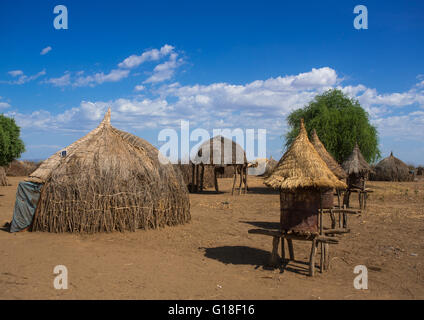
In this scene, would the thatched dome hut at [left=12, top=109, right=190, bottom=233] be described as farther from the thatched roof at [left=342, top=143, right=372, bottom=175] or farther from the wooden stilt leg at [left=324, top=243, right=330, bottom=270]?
the thatched roof at [left=342, top=143, right=372, bottom=175]

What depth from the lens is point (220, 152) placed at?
20.5 metres

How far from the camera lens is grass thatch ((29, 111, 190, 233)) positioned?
29.1 feet

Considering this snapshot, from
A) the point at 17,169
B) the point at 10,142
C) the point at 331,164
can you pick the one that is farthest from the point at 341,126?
the point at 17,169

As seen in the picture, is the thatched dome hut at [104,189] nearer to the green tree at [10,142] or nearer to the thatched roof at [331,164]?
the thatched roof at [331,164]

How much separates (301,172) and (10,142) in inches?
763

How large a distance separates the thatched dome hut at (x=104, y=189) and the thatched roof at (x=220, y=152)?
9.73 metres

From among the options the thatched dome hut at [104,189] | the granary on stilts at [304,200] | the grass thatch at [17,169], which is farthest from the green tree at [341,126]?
the grass thatch at [17,169]

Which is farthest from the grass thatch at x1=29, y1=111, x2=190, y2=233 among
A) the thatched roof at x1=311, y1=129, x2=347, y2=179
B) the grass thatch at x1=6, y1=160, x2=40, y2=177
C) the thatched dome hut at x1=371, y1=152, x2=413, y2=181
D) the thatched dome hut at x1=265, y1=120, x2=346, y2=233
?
the thatched dome hut at x1=371, y1=152, x2=413, y2=181

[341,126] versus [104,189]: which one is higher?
[341,126]

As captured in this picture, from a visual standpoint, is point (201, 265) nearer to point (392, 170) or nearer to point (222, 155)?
point (222, 155)

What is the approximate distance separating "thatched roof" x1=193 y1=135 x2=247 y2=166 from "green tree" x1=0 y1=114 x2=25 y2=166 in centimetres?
1078

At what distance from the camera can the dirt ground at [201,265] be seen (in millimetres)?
5473
